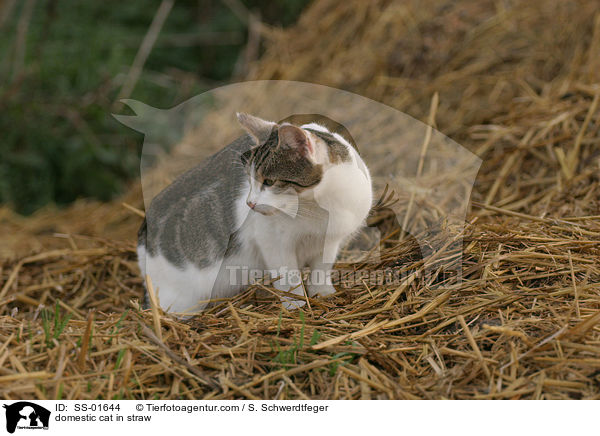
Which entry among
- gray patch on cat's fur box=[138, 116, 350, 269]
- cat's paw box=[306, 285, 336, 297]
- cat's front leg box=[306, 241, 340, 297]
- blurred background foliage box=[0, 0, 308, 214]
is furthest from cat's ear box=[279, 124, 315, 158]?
blurred background foliage box=[0, 0, 308, 214]

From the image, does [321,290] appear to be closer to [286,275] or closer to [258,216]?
[286,275]

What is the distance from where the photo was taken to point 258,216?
1999mm

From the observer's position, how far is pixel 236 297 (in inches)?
84.4

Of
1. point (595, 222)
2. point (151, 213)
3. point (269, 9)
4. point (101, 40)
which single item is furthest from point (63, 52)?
point (595, 222)

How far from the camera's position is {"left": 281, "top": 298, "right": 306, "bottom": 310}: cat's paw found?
2041 mm

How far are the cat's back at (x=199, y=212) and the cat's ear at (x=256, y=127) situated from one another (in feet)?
0.47

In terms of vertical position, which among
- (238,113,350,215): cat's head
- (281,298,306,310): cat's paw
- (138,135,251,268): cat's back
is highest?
(238,113,350,215): cat's head

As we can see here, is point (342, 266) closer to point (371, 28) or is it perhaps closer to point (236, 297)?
point (236, 297)

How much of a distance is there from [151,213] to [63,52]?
2.57 metres

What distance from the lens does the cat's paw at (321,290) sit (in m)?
2.18

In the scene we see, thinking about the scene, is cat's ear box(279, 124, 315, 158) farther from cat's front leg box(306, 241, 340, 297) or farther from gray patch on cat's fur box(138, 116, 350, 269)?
cat's front leg box(306, 241, 340, 297)

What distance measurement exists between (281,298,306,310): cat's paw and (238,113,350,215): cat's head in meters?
0.35
